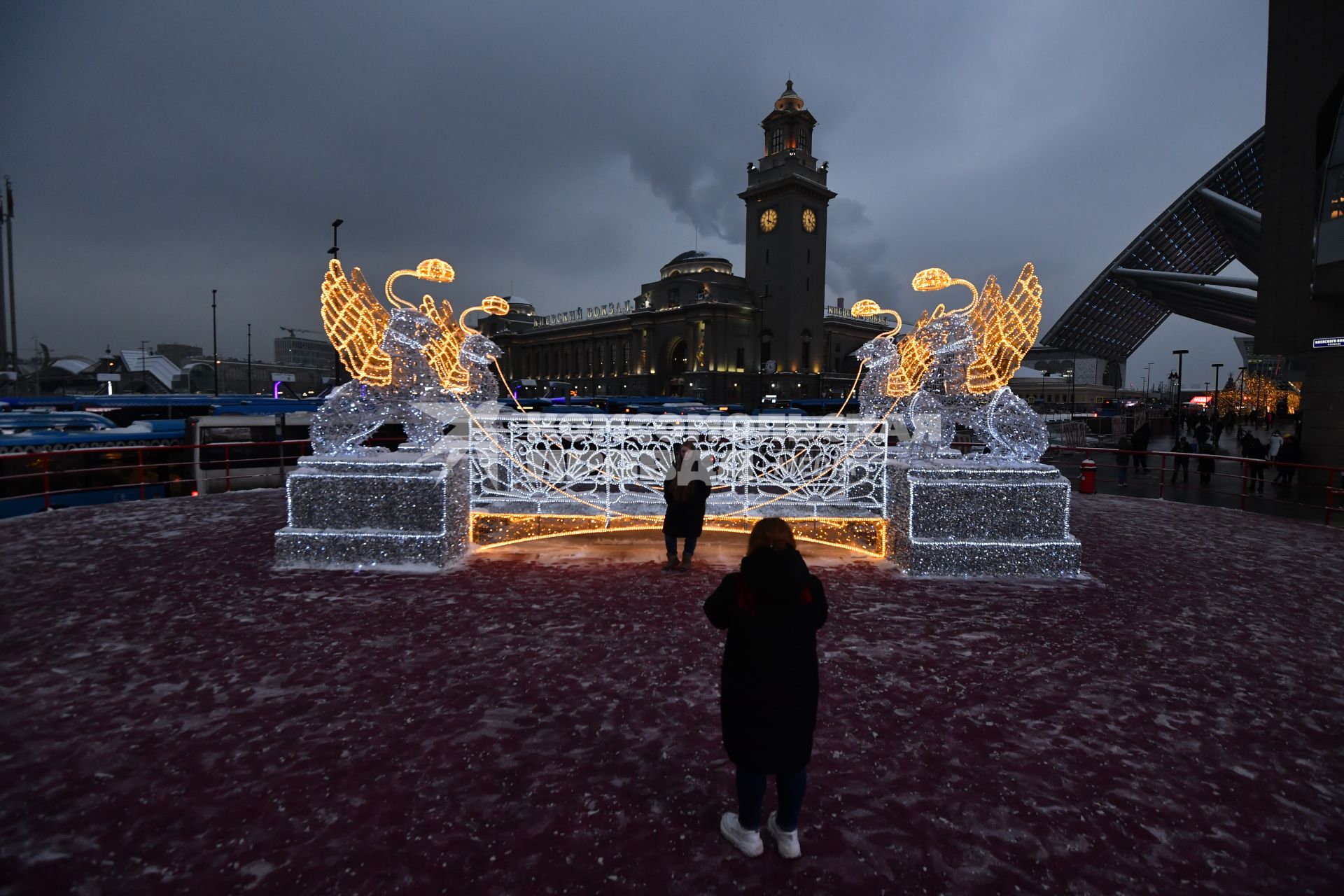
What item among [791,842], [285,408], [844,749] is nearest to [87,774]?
[791,842]

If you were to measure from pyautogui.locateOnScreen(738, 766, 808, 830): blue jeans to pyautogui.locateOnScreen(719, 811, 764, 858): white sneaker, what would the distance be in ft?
0.09

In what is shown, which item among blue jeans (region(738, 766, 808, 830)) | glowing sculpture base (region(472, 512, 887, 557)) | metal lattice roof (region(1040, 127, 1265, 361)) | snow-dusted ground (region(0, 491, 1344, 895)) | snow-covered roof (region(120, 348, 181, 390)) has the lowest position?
snow-dusted ground (region(0, 491, 1344, 895))

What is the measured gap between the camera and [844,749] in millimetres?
3447

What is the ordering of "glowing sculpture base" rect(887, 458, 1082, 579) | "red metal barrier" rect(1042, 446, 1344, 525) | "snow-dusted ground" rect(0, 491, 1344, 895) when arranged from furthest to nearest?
"red metal barrier" rect(1042, 446, 1344, 525)
"glowing sculpture base" rect(887, 458, 1082, 579)
"snow-dusted ground" rect(0, 491, 1344, 895)

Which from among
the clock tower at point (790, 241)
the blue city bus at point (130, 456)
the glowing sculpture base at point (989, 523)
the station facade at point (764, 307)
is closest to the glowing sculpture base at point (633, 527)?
the glowing sculpture base at point (989, 523)

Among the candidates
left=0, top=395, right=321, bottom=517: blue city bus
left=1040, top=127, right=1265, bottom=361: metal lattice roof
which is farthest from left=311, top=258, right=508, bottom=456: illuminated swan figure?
left=1040, top=127, right=1265, bottom=361: metal lattice roof

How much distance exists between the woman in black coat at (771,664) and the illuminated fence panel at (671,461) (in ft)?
17.3

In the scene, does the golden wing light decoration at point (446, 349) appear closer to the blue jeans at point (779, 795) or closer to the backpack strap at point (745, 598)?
the backpack strap at point (745, 598)

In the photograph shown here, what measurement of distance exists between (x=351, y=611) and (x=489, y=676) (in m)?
2.01

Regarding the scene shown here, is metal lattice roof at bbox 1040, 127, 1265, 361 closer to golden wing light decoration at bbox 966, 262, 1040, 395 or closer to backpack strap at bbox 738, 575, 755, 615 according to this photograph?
golden wing light decoration at bbox 966, 262, 1040, 395

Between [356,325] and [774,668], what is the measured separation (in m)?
6.83

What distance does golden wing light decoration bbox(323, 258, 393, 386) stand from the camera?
721 centimetres

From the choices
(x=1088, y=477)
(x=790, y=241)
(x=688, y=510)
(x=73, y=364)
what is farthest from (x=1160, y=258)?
(x=73, y=364)

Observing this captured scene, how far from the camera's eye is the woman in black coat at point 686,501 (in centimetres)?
673
